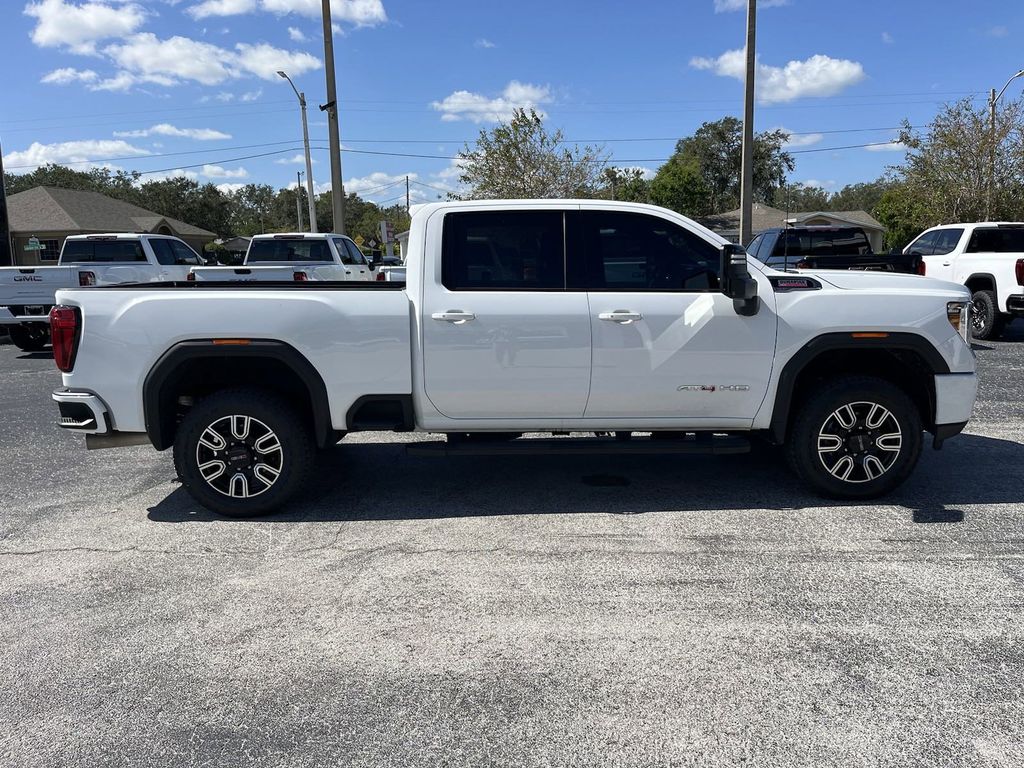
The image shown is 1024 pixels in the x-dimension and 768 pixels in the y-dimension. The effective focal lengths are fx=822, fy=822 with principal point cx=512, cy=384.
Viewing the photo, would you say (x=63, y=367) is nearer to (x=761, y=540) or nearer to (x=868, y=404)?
(x=761, y=540)

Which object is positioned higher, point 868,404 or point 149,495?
point 868,404

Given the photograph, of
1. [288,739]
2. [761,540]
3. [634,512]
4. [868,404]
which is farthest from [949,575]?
[288,739]

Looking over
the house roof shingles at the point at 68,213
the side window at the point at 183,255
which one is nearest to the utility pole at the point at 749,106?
the side window at the point at 183,255

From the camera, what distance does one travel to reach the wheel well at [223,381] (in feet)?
16.8

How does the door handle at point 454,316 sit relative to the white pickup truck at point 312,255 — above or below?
below

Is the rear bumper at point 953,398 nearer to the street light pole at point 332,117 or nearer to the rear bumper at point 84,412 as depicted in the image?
the rear bumper at point 84,412

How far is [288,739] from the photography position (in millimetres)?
3027

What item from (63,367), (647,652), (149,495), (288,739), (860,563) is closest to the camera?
(288,739)

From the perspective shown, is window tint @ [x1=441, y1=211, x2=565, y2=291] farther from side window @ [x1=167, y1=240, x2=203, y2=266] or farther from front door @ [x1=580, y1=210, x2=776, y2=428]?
side window @ [x1=167, y1=240, x2=203, y2=266]

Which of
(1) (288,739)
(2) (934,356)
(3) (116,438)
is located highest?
(2) (934,356)

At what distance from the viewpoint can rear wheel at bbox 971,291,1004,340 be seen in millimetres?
13062

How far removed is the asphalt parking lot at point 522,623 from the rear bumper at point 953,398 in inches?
22.9

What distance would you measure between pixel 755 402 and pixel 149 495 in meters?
4.34

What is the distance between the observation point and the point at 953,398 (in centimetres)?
533
